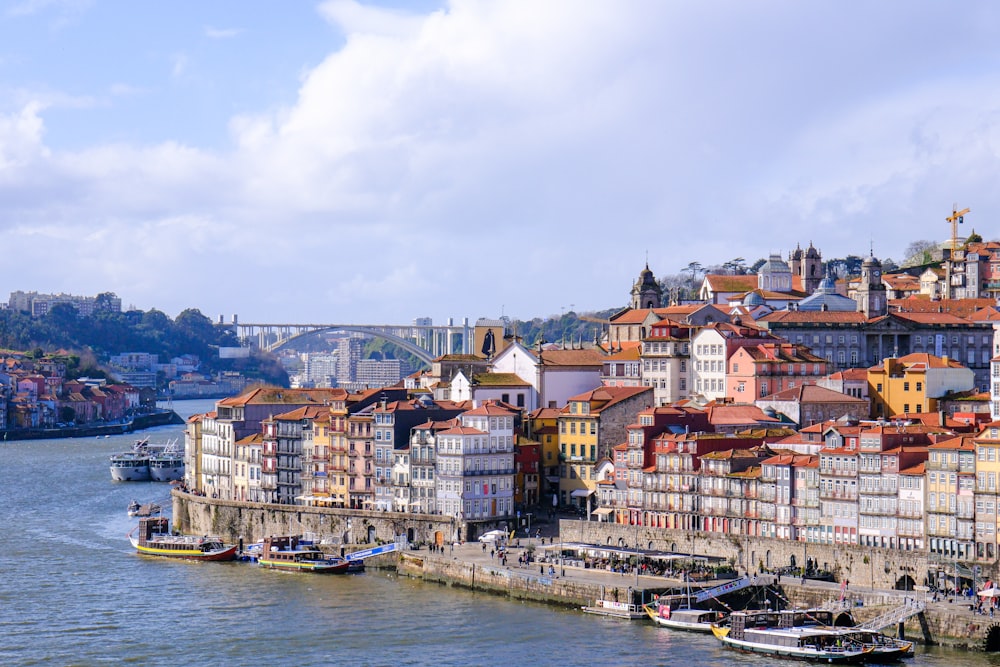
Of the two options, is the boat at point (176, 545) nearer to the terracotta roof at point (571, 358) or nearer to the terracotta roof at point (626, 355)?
the terracotta roof at point (571, 358)

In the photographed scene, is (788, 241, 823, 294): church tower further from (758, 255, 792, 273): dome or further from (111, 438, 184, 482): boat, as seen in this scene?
(111, 438, 184, 482): boat

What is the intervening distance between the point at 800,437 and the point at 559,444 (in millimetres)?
17860

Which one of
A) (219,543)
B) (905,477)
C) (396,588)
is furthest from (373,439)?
(905,477)

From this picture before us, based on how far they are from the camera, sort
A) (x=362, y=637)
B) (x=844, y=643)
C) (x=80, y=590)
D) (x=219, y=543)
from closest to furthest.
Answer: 1. (x=844, y=643)
2. (x=362, y=637)
3. (x=80, y=590)
4. (x=219, y=543)

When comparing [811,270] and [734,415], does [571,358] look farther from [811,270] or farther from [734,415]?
[811,270]

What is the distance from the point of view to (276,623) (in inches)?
3056

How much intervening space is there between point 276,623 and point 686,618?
17261 millimetres

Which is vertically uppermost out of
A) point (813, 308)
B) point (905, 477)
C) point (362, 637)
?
point (813, 308)

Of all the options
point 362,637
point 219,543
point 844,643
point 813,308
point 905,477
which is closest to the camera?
point 844,643

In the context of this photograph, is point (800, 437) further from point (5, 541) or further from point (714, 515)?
point (5, 541)

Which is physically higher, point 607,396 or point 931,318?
point 931,318

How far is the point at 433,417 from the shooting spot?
103688mm

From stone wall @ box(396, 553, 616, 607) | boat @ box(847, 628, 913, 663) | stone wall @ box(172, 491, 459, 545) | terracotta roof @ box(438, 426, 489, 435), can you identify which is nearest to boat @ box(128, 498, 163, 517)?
stone wall @ box(172, 491, 459, 545)

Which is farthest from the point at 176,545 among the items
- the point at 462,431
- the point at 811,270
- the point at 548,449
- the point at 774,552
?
the point at 811,270
